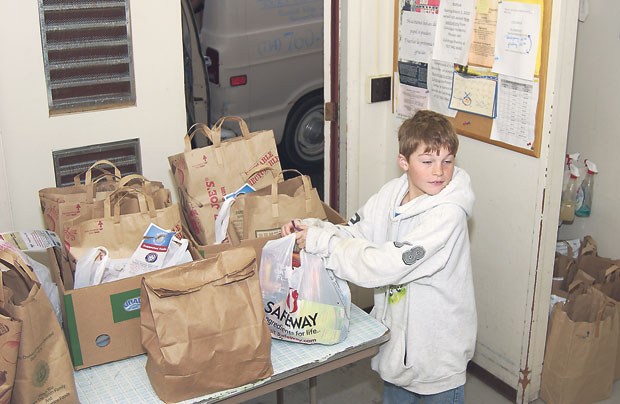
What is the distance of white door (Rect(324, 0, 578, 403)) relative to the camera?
255 cm

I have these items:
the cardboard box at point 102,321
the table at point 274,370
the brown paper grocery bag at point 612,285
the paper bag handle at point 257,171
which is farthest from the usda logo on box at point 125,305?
the brown paper grocery bag at point 612,285

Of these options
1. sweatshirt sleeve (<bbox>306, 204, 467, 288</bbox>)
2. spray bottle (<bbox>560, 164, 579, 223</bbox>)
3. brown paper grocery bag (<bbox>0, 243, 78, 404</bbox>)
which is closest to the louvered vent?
brown paper grocery bag (<bbox>0, 243, 78, 404</bbox>)

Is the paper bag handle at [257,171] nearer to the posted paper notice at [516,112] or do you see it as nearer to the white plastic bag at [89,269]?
the white plastic bag at [89,269]

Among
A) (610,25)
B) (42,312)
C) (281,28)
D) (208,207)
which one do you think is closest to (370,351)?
(208,207)

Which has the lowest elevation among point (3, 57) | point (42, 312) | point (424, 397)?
point (424, 397)

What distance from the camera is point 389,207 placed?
2252 mm

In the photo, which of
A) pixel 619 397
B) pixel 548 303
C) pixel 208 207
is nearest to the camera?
pixel 208 207

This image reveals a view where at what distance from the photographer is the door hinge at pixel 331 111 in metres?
3.18

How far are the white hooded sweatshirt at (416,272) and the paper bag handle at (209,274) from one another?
0.29 metres

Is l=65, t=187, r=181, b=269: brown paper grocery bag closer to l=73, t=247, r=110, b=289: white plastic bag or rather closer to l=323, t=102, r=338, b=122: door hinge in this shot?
l=73, t=247, r=110, b=289: white plastic bag

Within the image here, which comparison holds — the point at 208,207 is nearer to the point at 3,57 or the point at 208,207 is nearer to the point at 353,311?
the point at 353,311

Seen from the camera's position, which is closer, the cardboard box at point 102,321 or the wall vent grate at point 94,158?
the cardboard box at point 102,321

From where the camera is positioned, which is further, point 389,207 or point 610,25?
point 610,25

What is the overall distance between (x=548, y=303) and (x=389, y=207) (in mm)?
993
